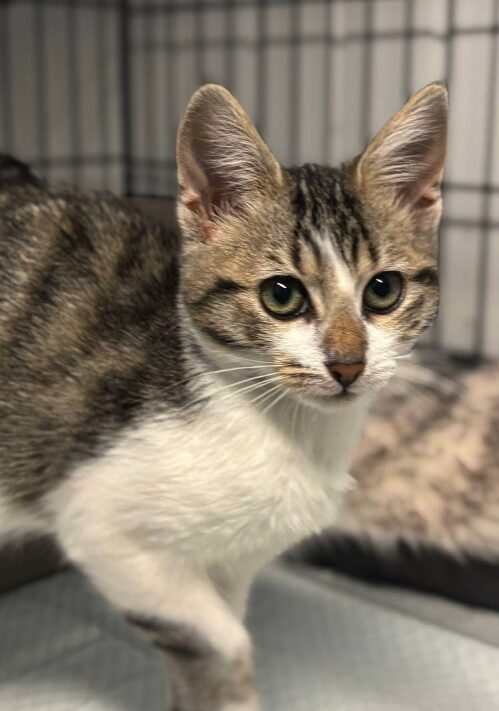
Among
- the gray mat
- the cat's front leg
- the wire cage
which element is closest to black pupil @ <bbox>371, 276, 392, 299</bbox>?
the cat's front leg

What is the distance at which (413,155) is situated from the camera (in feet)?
2.95

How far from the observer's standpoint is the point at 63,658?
4.12 ft

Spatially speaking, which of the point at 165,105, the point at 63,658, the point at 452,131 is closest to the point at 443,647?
the point at 63,658

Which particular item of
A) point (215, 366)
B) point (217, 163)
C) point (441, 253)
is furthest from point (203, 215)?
point (441, 253)

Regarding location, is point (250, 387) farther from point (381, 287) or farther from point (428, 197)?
point (428, 197)

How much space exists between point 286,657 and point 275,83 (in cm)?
155

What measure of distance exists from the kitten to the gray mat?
9.5 inches

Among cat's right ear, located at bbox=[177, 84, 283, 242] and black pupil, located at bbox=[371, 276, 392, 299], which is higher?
cat's right ear, located at bbox=[177, 84, 283, 242]

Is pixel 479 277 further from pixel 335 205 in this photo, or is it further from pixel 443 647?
pixel 335 205

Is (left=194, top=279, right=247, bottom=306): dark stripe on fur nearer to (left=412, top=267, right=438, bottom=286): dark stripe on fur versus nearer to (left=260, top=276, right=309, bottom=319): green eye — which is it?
(left=260, top=276, right=309, bottom=319): green eye

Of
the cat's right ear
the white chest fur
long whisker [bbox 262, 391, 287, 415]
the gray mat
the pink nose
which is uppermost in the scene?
the cat's right ear

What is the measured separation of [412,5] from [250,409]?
1.49m

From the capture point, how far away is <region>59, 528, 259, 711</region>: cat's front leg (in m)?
0.92

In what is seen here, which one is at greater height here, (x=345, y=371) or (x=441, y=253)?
(x=345, y=371)
